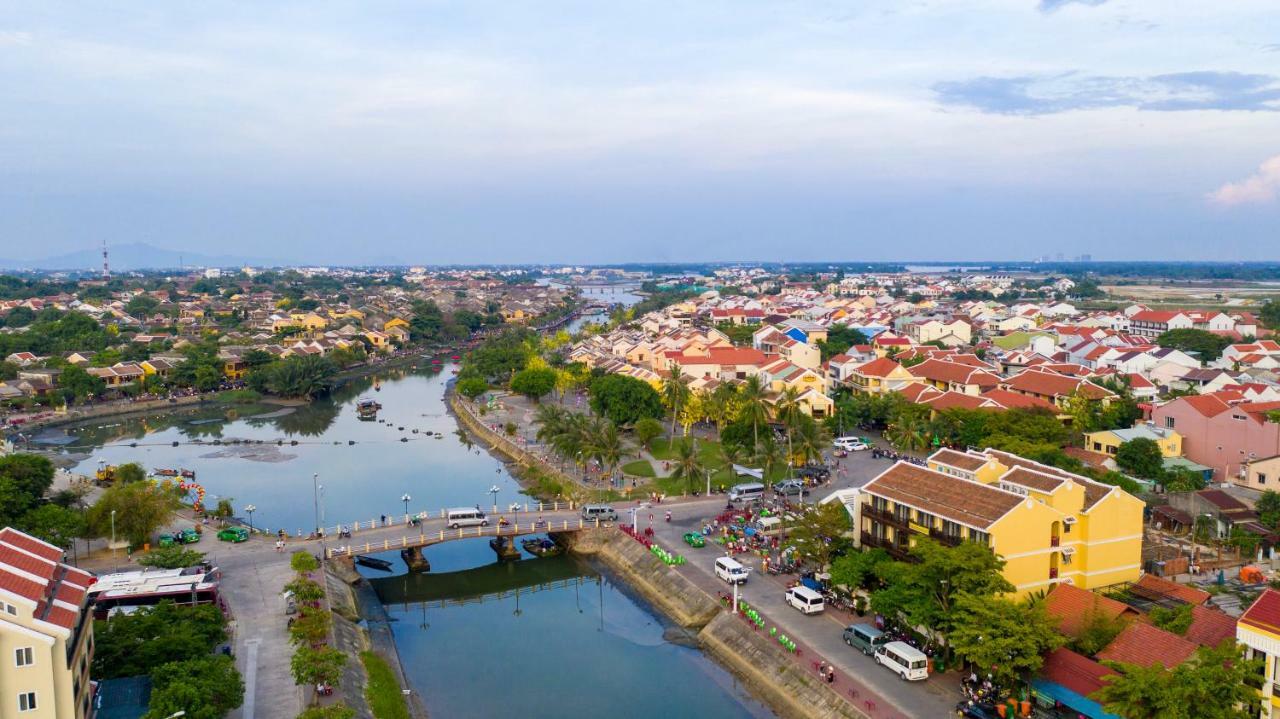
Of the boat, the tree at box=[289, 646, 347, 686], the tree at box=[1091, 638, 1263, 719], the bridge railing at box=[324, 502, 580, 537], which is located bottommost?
the boat

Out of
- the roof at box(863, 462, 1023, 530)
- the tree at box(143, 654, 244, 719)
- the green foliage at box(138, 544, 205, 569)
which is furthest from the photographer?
the green foliage at box(138, 544, 205, 569)

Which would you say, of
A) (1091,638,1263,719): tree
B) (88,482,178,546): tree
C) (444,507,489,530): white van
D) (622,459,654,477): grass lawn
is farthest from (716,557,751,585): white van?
(88,482,178,546): tree

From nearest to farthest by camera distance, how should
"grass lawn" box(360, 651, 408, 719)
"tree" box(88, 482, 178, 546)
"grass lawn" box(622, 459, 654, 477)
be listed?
"grass lawn" box(360, 651, 408, 719)
"tree" box(88, 482, 178, 546)
"grass lawn" box(622, 459, 654, 477)

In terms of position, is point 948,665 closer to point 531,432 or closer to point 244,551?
point 244,551

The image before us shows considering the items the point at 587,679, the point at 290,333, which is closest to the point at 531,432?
the point at 587,679

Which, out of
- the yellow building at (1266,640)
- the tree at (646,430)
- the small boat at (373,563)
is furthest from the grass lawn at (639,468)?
the yellow building at (1266,640)

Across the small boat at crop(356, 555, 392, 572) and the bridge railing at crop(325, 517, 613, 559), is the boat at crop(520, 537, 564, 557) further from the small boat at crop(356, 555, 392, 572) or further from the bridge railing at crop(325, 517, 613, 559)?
the small boat at crop(356, 555, 392, 572)

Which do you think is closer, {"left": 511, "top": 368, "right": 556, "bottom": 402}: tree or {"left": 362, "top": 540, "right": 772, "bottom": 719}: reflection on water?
{"left": 362, "top": 540, "right": 772, "bottom": 719}: reflection on water
